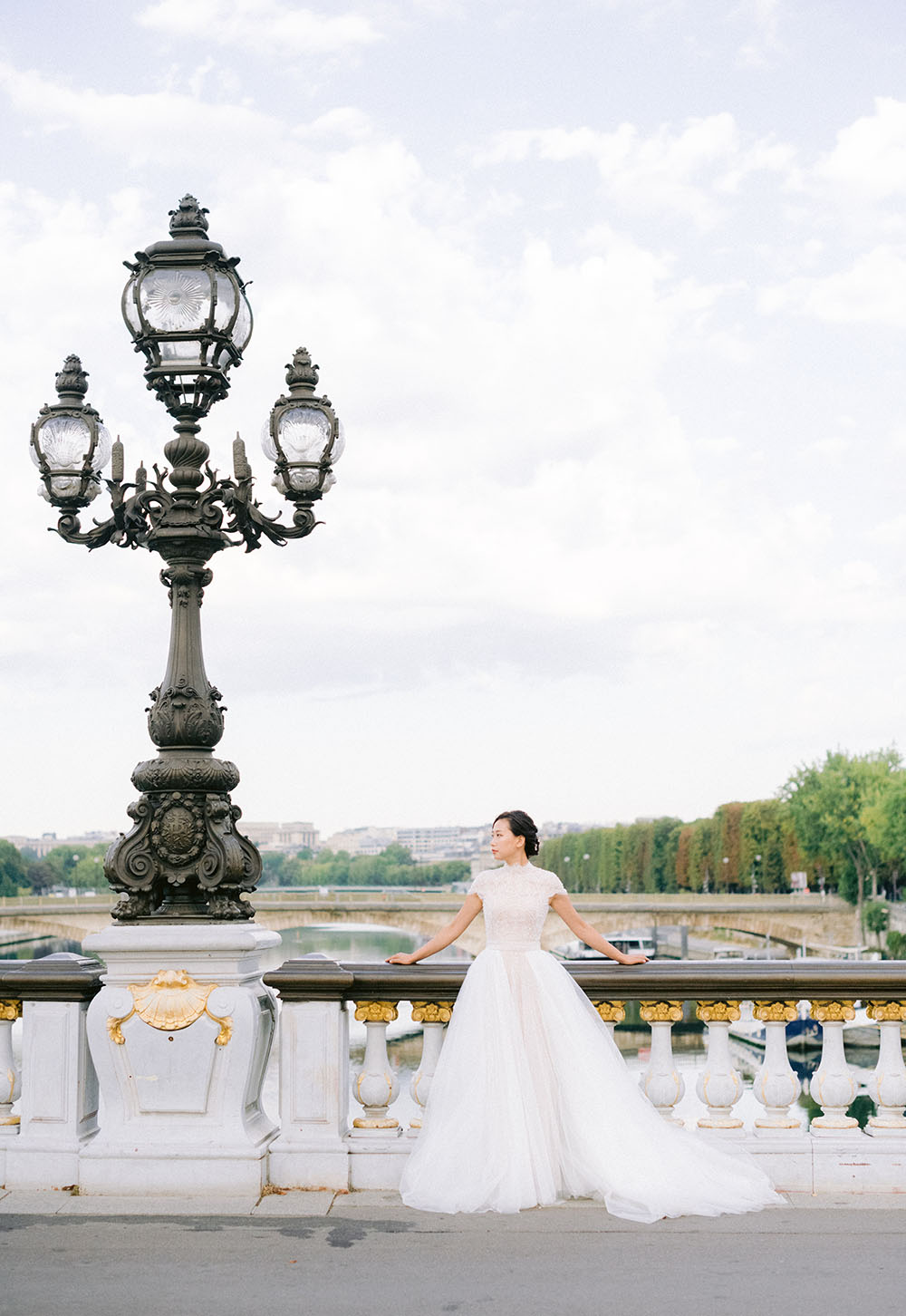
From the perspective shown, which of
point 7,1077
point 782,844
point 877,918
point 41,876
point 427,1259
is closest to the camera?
point 427,1259

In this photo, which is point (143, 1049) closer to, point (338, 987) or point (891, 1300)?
point (338, 987)

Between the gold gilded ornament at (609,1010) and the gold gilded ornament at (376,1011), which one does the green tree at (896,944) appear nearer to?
the gold gilded ornament at (609,1010)

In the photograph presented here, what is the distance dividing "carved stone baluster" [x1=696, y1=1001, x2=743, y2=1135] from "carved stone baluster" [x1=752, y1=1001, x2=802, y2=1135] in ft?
0.37

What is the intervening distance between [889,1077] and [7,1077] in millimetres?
4289

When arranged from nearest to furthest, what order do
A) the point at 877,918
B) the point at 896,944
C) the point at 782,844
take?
the point at 896,944, the point at 877,918, the point at 782,844

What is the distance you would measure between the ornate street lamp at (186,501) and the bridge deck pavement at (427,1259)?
1497mm

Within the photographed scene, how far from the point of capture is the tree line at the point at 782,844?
261ft

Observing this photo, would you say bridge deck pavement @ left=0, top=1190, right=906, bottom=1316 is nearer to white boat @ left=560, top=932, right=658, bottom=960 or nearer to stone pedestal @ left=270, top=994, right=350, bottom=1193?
stone pedestal @ left=270, top=994, right=350, bottom=1193

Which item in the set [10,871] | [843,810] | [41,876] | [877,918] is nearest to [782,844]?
[843,810]

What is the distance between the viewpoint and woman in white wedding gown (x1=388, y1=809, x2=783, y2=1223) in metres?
6.23

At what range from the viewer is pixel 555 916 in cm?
5684

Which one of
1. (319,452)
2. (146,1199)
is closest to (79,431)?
(319,452)

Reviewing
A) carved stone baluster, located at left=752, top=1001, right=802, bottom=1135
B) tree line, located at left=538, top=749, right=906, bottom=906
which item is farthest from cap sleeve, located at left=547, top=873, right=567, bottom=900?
tree line, located at left=538, top=749, right=906, bottom=906

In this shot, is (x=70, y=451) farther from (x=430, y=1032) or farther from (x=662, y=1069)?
(x=662, y=1069)
